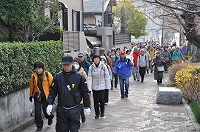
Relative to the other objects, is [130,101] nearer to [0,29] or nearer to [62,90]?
[0,29]

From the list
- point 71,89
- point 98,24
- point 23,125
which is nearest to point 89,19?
point 98,24

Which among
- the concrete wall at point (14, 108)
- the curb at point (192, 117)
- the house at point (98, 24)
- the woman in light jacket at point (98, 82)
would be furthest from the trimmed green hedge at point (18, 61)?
the house at point (98, 24)

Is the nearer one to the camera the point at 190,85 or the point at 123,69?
the point at 190,85

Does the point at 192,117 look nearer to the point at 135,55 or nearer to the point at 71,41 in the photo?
the point at 135,55

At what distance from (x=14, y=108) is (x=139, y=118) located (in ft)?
11.3

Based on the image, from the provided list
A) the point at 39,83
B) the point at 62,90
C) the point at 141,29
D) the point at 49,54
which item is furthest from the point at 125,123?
the point at 141,29

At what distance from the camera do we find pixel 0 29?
13672mm

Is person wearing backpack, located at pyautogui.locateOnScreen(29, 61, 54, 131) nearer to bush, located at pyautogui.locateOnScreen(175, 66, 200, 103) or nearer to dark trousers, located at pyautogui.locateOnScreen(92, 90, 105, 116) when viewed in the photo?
dark trousers, located at pyautogui.locateOnScreen(92, 90, 105, 116)

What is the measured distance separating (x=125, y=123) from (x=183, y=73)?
16.5 feet

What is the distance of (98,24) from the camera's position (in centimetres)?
3444

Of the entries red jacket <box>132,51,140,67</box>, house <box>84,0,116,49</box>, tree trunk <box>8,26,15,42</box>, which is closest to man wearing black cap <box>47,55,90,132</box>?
tree trunk <box>8,26,15,42</box>

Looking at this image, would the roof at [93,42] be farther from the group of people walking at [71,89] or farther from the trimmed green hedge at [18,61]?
the trimmed green hedge at [18,61]

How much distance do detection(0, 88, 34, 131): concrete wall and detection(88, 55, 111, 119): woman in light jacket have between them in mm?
1808

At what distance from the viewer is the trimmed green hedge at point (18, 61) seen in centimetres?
828
